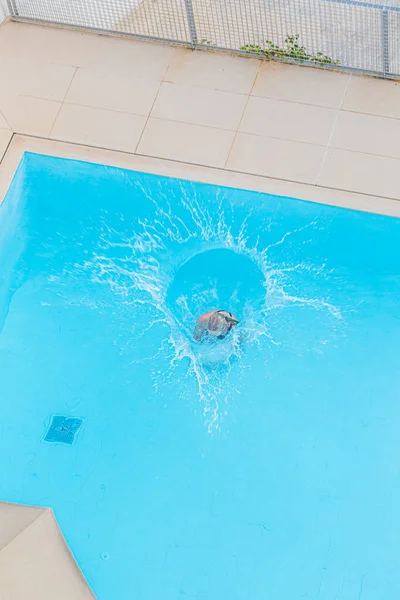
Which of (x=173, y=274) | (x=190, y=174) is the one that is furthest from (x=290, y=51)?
(x=173, y=274)

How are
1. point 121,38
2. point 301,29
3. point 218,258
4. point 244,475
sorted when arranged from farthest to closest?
point 121,38, point 301,29, point 218,258, point 244,475

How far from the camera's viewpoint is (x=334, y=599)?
21.8 feet

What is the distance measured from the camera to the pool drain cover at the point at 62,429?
24.6 feet

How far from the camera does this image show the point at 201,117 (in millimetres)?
8594

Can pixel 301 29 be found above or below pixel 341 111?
above

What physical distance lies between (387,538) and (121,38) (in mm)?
6023

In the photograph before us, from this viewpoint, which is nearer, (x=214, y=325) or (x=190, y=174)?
(x=214, y=325)

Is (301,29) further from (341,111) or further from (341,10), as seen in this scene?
(341,111)

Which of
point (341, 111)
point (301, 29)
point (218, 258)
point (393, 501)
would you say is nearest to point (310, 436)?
point (393, 501)

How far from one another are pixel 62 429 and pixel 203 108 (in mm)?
3639

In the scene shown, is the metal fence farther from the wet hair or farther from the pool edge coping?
the wet hair

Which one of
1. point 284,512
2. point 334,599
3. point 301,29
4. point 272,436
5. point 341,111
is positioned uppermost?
point 301,29

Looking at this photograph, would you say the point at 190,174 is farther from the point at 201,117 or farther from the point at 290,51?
the point at 290,51

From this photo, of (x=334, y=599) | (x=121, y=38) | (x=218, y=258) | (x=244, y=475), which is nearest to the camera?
(x=334, y=599)
